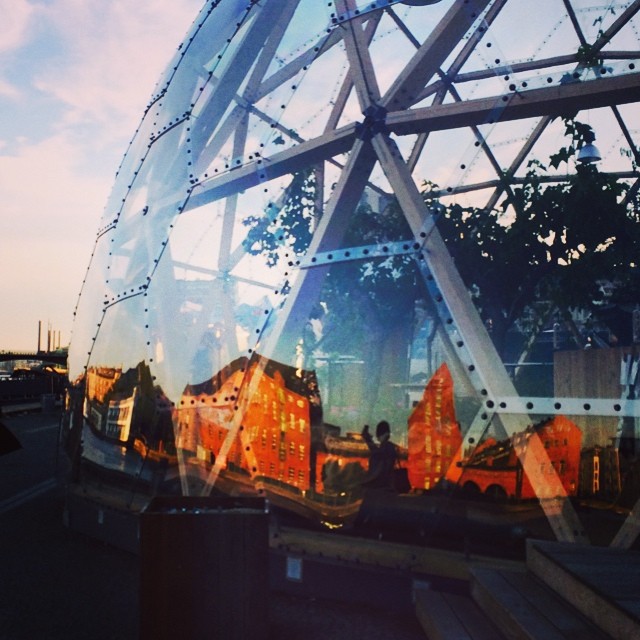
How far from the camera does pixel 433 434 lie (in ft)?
14.8

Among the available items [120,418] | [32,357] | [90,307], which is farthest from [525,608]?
[32,357]

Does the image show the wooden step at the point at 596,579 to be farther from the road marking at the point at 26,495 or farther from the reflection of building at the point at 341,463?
the road marking at the point at 26,495

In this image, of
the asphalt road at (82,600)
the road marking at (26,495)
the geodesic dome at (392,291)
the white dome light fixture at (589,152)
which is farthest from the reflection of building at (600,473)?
the road marking at (26,495)

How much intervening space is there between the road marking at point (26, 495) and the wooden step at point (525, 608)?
706cm

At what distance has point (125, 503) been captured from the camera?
6.65 meters

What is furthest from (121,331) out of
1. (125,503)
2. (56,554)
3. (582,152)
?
(582,152)

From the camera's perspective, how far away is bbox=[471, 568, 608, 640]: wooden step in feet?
10.9

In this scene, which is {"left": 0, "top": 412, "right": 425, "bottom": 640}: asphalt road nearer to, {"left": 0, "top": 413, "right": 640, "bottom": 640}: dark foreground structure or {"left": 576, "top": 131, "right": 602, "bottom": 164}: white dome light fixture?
{"left": 0, "top": 413, "right": 640, "bottom": 640}: dark foreground structure

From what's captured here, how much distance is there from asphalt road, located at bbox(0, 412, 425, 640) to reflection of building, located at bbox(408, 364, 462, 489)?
107cm

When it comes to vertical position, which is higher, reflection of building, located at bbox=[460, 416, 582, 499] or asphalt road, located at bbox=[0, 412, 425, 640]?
reflection of building, located at bbox=[460, 416, 582, 499]

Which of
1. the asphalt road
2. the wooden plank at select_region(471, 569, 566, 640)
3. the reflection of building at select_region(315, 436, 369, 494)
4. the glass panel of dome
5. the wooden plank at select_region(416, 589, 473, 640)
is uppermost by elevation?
the glass panel of dome

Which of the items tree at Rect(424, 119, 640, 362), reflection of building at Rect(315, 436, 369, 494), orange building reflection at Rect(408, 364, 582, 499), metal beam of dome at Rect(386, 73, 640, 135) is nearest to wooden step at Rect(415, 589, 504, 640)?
orange building reflection at Rect(408, 364, 582, 499)

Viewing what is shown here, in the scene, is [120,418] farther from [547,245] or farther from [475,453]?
[547,245]

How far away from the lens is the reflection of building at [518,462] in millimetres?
4086
